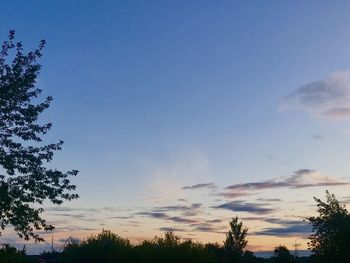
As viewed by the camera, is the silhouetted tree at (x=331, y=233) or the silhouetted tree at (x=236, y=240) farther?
the silhouetted tree at (x=236, y=240)

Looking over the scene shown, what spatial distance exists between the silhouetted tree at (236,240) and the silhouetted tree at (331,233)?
141ft

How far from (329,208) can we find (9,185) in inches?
1362

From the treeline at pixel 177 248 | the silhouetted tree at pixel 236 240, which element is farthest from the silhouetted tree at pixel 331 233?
the silhouetted tree at pixel 236 240

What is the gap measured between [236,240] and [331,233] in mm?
47669

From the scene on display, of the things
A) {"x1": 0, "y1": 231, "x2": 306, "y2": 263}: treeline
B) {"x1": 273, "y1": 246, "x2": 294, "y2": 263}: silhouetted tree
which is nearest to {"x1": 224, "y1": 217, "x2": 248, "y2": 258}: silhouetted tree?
{"x1": 273, "y1": 246, "x2": 294, "y2": 263}: silhouetted tree

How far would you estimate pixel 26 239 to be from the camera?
25.6 metres

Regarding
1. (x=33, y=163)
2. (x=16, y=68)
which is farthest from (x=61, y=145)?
(x=16, y=68)

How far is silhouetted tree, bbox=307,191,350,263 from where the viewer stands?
4344cm

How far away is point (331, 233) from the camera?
47.8 m

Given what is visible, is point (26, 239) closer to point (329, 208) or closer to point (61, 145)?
point (61, 145)

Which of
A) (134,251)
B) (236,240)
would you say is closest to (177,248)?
(134,251)

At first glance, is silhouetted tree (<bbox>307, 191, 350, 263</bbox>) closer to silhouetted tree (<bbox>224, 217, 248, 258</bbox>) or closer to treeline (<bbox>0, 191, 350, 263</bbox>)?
treeline (<bbox>0, 191, 350, 263</bbox>)

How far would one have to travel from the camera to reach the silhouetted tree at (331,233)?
4344 centimetres

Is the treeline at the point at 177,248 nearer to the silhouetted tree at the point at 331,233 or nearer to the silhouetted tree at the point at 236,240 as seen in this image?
the silhouetted tree at the point at 331,233
